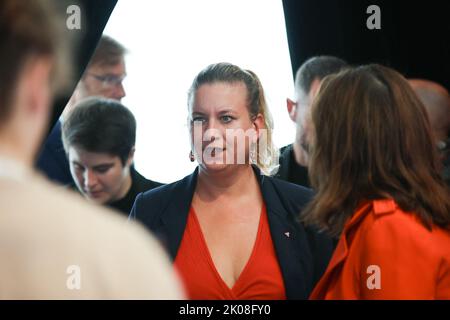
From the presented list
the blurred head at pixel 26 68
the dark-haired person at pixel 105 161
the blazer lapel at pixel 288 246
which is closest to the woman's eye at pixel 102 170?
the dark-haired person at pixel 105 161

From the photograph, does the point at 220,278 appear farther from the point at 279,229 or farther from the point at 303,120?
the point at 303,120

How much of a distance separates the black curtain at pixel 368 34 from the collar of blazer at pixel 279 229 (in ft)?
1.92

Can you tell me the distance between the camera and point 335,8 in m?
2.46

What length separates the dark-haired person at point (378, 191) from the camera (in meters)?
1.48

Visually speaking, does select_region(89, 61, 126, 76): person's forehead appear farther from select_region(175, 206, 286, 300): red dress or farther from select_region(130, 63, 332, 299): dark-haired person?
select_region(175, 206, 286, 300): red dress

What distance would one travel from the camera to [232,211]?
203cm

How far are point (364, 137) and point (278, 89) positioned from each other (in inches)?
30.8

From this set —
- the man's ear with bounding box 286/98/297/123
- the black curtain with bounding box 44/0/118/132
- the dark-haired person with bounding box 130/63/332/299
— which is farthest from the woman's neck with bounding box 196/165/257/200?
the black curtain with bounding box 44/0/118/132

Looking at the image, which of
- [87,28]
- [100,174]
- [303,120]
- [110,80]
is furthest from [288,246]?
[87,28]

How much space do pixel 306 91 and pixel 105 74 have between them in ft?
2.10

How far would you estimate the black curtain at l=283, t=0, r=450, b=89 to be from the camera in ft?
7.99

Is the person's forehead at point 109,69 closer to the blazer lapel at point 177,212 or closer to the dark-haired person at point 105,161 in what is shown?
the dark-haired person at point 105,161
